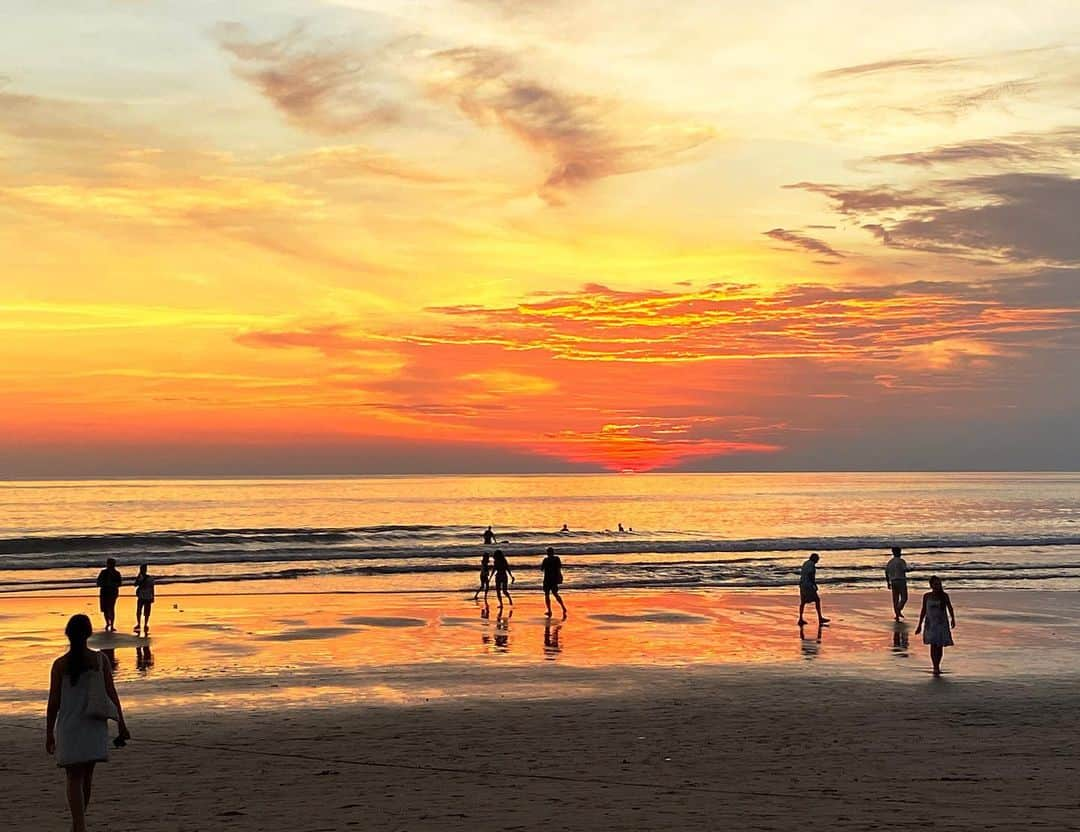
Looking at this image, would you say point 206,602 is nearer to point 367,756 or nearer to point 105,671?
point 367,756

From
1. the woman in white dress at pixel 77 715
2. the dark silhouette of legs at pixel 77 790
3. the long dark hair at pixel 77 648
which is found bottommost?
the dark silhouette of legs at pixel 77 790

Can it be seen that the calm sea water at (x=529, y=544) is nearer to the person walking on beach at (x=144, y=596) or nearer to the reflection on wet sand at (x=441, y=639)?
the reflection on wet sand at (x=441, y=639)

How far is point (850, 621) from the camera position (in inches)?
1123

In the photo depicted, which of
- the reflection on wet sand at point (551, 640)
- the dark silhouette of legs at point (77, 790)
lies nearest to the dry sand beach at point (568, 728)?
the reflection on wet sand at point (551, 640)

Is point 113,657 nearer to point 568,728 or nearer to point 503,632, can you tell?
point 503,632

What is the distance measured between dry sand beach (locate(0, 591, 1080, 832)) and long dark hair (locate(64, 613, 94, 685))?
2.00m

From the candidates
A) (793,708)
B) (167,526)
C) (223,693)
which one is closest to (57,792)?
(223,693)

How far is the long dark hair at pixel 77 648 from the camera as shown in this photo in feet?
30.3

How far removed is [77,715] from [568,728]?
733cm

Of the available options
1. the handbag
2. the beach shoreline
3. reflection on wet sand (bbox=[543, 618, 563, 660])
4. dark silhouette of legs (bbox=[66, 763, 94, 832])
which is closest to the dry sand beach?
the beach shoreline

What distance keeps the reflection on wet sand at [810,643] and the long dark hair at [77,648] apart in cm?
1567

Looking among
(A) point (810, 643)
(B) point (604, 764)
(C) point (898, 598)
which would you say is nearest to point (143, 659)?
(B) point (604, 764)

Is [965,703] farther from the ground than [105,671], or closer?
closer

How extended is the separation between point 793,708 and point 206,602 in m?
23.2
